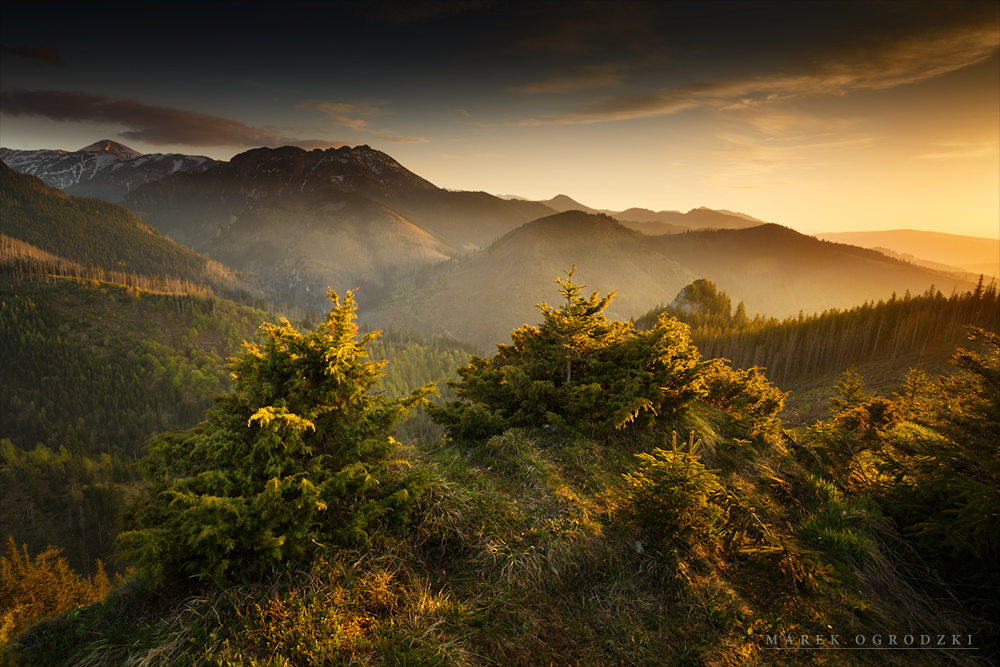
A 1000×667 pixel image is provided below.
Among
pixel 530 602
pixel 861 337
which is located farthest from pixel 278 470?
pixel 861 337

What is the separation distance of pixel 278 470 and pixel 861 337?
116 meters

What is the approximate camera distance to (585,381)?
403 inches

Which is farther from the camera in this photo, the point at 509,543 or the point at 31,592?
the point at 31,592

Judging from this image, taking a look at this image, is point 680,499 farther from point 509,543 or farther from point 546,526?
point 509,543

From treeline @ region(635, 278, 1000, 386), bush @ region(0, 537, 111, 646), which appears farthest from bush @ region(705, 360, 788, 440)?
treeline @ region(635, 278, 1000, 386)

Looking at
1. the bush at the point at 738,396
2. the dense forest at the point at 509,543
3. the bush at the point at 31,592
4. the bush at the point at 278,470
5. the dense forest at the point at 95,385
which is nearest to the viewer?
the dense forest at the point at 509,543

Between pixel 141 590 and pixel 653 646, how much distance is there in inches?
272

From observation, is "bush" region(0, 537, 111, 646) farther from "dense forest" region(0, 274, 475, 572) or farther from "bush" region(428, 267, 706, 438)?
"dense forest" region(0, 274, 475, 572)

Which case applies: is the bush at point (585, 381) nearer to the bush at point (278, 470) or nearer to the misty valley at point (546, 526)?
the misty valley at point (546, 526)

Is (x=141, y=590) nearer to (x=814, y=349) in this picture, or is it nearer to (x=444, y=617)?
(x=444, y=617)

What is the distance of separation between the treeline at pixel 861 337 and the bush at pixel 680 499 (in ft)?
270

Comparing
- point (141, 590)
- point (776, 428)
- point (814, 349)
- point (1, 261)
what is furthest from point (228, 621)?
point (1, 261)

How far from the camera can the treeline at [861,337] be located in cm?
8138

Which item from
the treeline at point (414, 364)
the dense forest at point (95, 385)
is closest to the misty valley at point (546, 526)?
the dense forest at point (95, 385)
